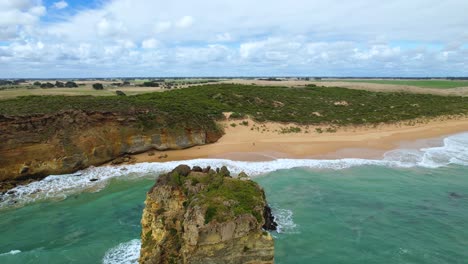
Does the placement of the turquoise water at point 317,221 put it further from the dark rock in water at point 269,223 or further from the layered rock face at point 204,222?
the layered rock face at point 204,222

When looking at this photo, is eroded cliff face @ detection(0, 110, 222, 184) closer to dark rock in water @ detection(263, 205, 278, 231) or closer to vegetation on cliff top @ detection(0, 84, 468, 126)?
vegetation on cliff top @ detection(0, 84, 468, 126)

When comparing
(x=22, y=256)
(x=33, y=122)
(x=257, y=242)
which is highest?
(x=33, y=122)

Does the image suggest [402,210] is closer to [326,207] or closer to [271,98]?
[326,207]

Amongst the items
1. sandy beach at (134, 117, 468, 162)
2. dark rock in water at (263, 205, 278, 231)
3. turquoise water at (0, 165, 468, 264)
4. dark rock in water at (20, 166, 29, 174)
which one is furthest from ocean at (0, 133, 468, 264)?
sandy beach at (134, 117, 468, 162)

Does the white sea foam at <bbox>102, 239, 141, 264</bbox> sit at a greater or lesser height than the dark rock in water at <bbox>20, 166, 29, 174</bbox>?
lesser

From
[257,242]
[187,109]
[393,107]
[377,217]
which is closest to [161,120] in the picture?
[187,109]
